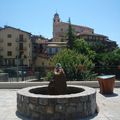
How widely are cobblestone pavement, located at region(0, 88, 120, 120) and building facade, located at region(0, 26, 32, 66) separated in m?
47.2

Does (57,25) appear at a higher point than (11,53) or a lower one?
higher

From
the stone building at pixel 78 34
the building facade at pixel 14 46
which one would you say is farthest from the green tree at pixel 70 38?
the building facade at pixel 14 46

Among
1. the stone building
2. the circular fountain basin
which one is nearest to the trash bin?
the circular fountain basin

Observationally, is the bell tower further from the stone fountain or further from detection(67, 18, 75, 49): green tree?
the stone fountain

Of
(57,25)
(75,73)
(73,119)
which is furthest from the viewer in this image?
(57,25)

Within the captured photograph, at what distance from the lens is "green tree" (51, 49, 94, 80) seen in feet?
Result: 58.6

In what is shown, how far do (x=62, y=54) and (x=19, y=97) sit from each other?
11.8 m

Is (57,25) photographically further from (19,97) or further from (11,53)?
(19,97)

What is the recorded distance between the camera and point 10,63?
5938 centimetres

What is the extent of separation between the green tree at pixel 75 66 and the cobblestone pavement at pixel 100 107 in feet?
17.2

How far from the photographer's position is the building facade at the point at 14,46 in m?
59.2

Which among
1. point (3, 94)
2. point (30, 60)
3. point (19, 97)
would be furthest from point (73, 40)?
point (19, 97)

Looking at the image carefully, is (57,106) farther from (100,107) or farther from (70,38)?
(70,38)

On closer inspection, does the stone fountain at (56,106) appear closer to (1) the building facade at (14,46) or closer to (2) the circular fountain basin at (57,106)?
(2) the circular fountain basin at (57,106)
